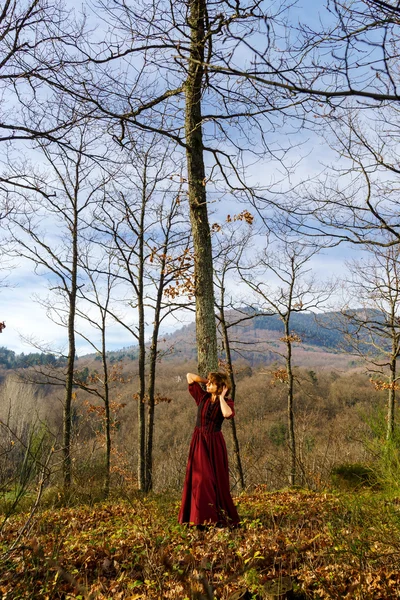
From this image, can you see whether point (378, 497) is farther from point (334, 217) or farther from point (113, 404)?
point (113, 404)

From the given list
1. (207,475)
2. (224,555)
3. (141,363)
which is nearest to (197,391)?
(207,475)

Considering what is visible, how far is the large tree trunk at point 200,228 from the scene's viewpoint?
5.92 m

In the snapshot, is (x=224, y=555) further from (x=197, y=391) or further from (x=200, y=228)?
(x=200, y=228)

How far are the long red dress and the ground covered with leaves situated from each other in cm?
20

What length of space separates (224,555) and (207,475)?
1350mm

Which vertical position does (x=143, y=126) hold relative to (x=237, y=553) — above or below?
above

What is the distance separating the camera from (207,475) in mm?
5129

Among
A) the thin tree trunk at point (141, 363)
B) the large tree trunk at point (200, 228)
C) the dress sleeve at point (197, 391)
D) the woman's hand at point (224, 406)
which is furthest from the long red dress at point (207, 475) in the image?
the thin tree trunk at point (141, 363)

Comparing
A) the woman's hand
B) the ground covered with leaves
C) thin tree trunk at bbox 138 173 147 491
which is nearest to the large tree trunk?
the woman's hand

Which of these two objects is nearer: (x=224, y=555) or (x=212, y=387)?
(x=224, y=555)

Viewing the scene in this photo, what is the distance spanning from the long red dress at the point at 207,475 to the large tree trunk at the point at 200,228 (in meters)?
0.64

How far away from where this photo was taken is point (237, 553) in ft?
12.9

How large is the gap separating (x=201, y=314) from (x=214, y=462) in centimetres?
197

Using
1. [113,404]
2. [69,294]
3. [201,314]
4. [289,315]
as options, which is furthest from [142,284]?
[201,314]
